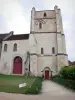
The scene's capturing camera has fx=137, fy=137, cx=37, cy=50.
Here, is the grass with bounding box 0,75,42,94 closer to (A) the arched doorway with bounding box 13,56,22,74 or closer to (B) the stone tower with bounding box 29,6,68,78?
(B) the stone tower with bounding box 29,6,68,78

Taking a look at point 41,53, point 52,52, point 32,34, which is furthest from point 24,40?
point 52,52

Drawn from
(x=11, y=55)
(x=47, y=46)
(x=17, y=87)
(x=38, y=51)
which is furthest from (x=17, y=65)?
(x=17, y=87)

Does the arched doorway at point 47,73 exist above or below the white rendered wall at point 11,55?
below

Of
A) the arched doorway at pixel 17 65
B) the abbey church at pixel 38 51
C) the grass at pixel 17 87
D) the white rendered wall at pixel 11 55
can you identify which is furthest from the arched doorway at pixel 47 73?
the grass at pixel 17 87

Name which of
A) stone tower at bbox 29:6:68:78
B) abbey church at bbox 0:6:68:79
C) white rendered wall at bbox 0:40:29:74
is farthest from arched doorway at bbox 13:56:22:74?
stone tower at bbox 29:6:68:78

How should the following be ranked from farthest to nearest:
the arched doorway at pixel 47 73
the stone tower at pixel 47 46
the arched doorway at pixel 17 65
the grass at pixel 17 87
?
1. the arched doorway at pixel 17 65
2. the arched doorway at pixel 47 73
3. the stone tower at pixel 47 46
4. the grass at pixel 17 87

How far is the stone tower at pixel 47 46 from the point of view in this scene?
3347 centimetres

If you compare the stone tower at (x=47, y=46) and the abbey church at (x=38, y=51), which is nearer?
the stone tower at (x=47, y=46)

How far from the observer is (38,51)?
35.1 meters

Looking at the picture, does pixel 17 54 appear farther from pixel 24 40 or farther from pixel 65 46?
pixel 65 46

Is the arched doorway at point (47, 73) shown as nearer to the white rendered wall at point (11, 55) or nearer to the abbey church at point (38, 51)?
the abbey church at point (38, 51)

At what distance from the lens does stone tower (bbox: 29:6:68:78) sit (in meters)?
33.5

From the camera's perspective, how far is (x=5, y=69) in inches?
1380

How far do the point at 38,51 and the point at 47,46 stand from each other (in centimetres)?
264
